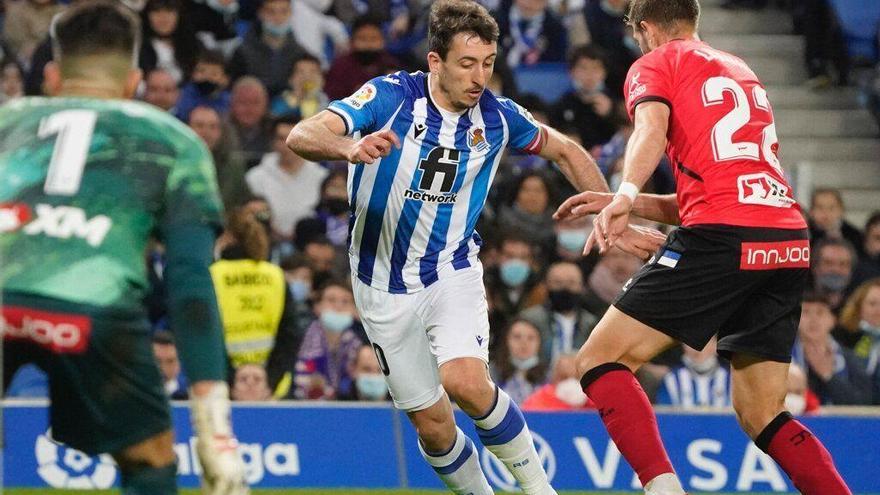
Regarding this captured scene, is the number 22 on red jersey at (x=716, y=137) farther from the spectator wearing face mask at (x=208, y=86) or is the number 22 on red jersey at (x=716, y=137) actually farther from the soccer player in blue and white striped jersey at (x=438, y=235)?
the spectator wearing face mask at (x=208, y=86)

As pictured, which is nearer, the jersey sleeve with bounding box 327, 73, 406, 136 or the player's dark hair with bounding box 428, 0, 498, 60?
the jersey sleeve with bounding box 327, 73, 406, 136

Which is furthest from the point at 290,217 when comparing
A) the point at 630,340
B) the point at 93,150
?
the point at 93,150

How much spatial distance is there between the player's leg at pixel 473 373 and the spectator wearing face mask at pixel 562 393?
2984mm

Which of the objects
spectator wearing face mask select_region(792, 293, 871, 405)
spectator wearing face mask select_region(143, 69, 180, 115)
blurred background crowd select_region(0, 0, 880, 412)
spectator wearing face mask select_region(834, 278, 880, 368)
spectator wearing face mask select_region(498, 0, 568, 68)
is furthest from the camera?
spectator wearing face mask select_region(498, 0, 568, 68)

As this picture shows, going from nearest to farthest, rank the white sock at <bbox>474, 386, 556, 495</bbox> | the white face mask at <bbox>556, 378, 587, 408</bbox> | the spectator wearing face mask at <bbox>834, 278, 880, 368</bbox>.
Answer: the white sock at <bbox>474, 386, 556, 495</bbox>, the white face mask at <bbox>556, 378, 587, 408</bbox>, the spectator wearing face mask at <bbox>834, 278, 880, 368</bbox>

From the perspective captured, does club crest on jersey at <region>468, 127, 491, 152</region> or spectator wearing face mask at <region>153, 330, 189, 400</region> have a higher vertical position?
club crest on jersey at <region>468, 127, 491, 152</region>

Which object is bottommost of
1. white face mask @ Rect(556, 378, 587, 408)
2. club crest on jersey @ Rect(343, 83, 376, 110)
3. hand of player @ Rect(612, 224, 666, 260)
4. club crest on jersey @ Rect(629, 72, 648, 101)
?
white face mask @ Rect(556, 378, 587, 408)

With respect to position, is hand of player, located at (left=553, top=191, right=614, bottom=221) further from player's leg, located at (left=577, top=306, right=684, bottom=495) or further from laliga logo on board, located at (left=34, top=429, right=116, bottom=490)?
laliga logo on board, located at (left=34, top=429, right=116, bottom=490)

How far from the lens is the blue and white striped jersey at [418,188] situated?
22.3ft

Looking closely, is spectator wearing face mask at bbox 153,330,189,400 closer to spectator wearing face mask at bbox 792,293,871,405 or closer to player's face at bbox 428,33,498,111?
player's face at bbox 428,33,498,111

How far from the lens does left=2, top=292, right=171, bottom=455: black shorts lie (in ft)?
13.6

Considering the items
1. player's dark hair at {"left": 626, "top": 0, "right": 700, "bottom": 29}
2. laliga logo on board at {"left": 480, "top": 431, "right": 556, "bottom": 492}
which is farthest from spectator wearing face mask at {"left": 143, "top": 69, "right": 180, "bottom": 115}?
player's dark hair at {"left": 626, "top": 0, "right": 700, "bottom": 29}

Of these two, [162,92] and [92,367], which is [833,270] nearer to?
[162,92]

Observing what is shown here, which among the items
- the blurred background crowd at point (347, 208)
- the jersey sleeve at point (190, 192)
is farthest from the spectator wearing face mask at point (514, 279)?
the jersey sleeve at point (190, 192)
